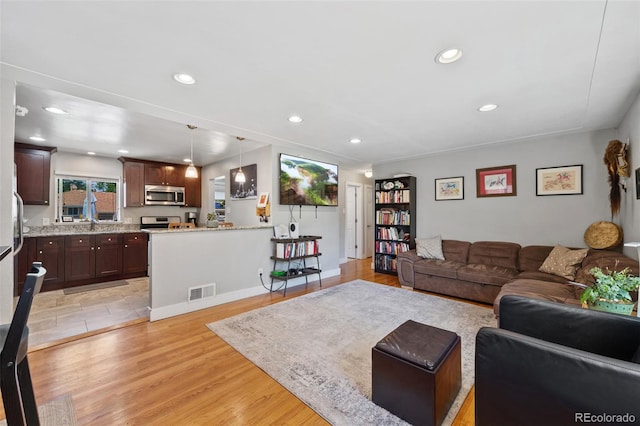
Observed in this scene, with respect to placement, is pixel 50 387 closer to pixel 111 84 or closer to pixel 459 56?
Answer: pixel 111 84

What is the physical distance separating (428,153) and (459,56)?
10.4 feet

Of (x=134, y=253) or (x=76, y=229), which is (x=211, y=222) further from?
(x=76, y=229)

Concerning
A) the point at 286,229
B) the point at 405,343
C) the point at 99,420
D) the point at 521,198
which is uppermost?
the point at 521,198

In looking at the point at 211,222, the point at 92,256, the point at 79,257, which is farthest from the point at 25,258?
the point at 211,222

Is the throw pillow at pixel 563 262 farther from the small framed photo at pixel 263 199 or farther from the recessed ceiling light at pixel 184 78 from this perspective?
the recessed ceiling light at pixel 184 78

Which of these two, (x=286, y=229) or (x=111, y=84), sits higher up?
(x=111, y=84)

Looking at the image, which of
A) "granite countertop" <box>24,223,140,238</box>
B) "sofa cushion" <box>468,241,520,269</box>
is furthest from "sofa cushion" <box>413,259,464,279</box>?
"granite countertop" <box>24,223,140,238</box>

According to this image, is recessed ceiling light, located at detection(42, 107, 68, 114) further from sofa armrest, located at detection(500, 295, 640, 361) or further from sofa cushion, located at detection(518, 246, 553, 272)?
sofa cushion, located at detection(518, 246, 553, 272)

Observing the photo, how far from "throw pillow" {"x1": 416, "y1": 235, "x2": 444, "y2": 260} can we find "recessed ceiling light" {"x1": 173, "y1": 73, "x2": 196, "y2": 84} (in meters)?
4.19

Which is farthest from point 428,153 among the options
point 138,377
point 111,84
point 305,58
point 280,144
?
point 138,377

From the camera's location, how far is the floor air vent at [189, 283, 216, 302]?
3.40m

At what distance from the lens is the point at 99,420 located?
5.18 feet
